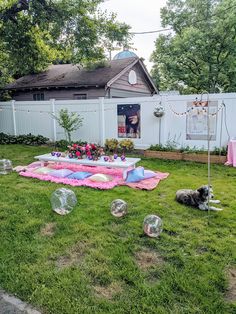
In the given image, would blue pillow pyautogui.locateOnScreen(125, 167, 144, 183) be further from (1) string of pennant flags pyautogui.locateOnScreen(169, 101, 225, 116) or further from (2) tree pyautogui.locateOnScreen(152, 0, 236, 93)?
(2) tree pyautogui.locateOnScreen(152, 0, 236, 93)

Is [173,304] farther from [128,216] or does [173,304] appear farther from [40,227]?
[40,227]

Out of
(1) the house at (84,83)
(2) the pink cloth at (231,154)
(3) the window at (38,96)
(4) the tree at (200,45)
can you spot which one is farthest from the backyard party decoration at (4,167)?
(4) the tree at (200,45)

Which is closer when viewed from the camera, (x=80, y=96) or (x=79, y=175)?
(x=79, y=175)

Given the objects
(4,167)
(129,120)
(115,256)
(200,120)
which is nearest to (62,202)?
(115,256)

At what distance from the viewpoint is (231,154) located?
21.8 feet

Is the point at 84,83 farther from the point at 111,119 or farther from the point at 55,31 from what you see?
the point at 111,119

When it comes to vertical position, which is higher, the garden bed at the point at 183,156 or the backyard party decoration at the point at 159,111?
the backyard party decoration at the point at 159,111

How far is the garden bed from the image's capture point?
6895 mm

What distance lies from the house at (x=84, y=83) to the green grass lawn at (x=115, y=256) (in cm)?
821

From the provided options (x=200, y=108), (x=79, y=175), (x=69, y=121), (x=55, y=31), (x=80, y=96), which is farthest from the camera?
(x=80, y=96)

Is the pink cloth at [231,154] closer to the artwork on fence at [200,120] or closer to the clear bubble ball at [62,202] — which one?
the artwork on fence at [200,120]

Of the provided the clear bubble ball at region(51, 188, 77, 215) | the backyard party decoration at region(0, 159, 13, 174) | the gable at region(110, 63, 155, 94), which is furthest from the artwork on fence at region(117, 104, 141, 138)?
the clear bubble ball at region(51, 188, 77, 215)

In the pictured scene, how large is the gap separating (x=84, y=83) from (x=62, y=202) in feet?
29.3

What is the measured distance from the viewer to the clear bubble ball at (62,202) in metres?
3.78
